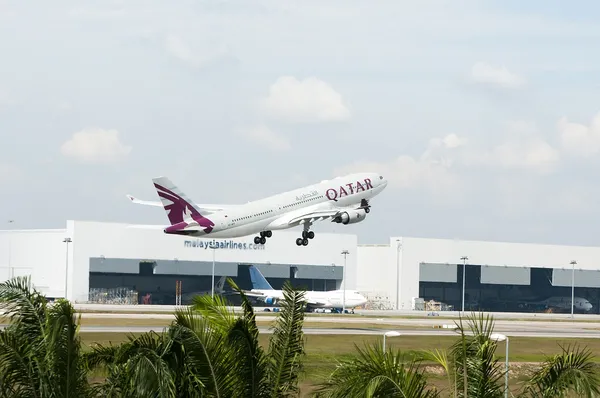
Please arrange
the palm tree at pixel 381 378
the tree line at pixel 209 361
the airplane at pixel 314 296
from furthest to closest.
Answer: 1. the airplane at pixel 314 296
2. the tree line at pixel 209 361
3. the palm tree at pixel 381 378

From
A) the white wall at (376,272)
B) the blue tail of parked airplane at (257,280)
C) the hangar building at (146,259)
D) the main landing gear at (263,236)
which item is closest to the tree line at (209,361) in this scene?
the main landing gear at (263,236)

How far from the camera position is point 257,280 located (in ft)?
549

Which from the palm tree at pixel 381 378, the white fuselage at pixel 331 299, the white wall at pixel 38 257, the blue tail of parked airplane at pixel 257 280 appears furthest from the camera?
the blue tail of parked airplane at pixel 257 280

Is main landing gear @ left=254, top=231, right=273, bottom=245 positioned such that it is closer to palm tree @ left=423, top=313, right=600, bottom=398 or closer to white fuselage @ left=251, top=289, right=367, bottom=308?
white fuselage @ left=251, top=289, right=367, bottom=308

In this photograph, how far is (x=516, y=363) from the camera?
72438 millimetres

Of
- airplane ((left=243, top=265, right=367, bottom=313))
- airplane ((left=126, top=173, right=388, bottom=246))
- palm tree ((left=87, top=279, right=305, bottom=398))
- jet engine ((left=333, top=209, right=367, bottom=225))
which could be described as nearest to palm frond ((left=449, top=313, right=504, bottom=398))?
palm tree ((left=87, top=279, right=305, bottom=398))

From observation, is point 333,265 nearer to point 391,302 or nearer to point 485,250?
point 391,302

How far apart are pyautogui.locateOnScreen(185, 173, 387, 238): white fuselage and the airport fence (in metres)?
76.4

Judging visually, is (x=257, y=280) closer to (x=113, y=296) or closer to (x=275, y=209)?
(x=113, y=296)

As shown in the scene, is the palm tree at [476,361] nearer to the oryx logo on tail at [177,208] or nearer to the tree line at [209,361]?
the tree line at [209,361]

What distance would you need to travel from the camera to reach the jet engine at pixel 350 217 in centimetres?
9356

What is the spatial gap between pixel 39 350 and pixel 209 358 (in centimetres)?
404

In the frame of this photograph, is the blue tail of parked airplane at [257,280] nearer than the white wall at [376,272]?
Yes

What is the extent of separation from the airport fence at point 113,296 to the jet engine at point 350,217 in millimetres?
76970
